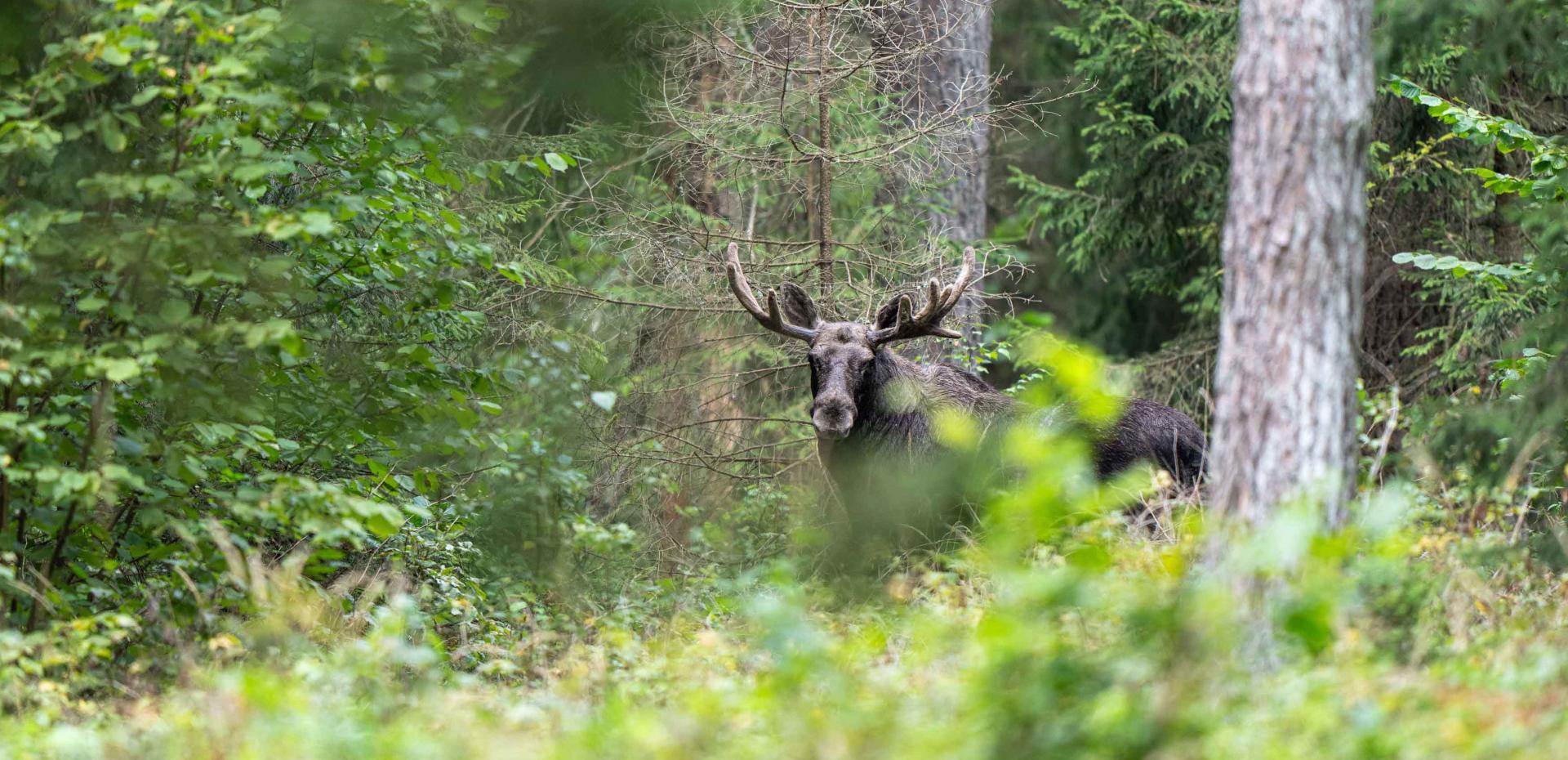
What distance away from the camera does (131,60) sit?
6.26 m

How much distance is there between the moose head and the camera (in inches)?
383

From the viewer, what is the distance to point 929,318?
1013 centimetres

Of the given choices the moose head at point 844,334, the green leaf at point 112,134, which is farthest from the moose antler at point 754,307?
the green leaf at point 112,134

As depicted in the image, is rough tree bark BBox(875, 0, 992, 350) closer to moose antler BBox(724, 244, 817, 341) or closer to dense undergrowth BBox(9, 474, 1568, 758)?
moose antler BBox(724, 244, 817, 341)

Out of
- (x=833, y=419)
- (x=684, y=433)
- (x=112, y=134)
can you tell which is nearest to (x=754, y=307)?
(x=833, y=419)

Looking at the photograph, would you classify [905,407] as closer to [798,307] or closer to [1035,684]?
[798,307]

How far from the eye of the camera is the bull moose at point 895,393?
32.8 feet

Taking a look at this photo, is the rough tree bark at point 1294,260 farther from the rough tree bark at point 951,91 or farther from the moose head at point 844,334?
the rough tree bark at point 951,91

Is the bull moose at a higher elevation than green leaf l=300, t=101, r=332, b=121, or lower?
lower

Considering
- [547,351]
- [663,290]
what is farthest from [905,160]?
[547,351]

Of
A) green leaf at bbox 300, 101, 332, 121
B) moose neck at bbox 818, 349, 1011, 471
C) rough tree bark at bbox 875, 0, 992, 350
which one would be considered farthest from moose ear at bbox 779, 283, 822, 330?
green leaf at bbox 300, 101, 332, 121

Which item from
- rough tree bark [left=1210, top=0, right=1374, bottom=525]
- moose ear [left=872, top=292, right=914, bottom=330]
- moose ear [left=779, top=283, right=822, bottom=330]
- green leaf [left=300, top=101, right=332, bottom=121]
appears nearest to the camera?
rough tree bark [left=1210, top=0, right=1374, bottom=525]

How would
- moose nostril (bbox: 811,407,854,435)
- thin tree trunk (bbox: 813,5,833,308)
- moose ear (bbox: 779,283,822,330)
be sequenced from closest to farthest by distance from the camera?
moose nostril (bbox: 811,407,854,435) → moose ear (bbox: 779,283,822,330) → thin tree trunk (bbox: 813,5,833,308)

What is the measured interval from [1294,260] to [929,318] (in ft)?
15.7
